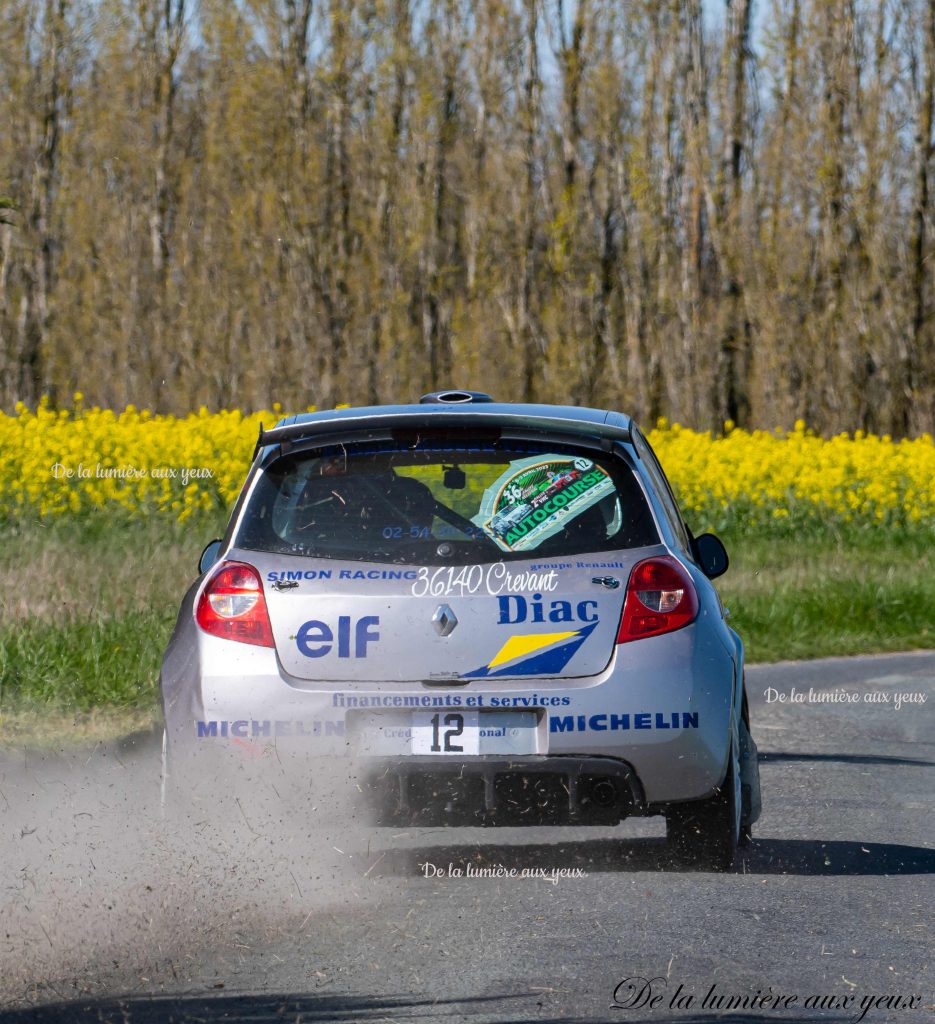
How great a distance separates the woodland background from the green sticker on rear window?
77.4ft

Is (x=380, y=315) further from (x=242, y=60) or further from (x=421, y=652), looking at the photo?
(x=421, y=652)

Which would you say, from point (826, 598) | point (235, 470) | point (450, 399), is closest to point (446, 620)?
point (450, 399)

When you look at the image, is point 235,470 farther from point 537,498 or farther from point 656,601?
point 656,601

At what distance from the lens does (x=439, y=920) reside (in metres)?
6.12

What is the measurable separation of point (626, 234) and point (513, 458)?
28.2m

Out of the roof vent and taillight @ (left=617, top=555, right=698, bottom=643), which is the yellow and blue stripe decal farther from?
the roof vent

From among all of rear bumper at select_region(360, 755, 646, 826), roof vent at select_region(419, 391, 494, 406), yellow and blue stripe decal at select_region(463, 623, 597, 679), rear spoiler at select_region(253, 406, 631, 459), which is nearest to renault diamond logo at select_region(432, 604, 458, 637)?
yellow and blue stripe decal at select_region(463, 623, 597, 679)

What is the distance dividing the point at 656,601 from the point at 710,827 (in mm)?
847

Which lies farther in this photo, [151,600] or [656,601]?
[151,600]

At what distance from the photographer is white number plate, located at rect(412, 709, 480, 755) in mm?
6168

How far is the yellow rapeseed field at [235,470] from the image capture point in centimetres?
1958

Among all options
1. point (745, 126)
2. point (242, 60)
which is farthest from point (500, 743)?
point (242, 60)

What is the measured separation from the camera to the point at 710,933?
5988mm

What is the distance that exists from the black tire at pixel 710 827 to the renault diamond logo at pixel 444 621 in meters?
0.97
